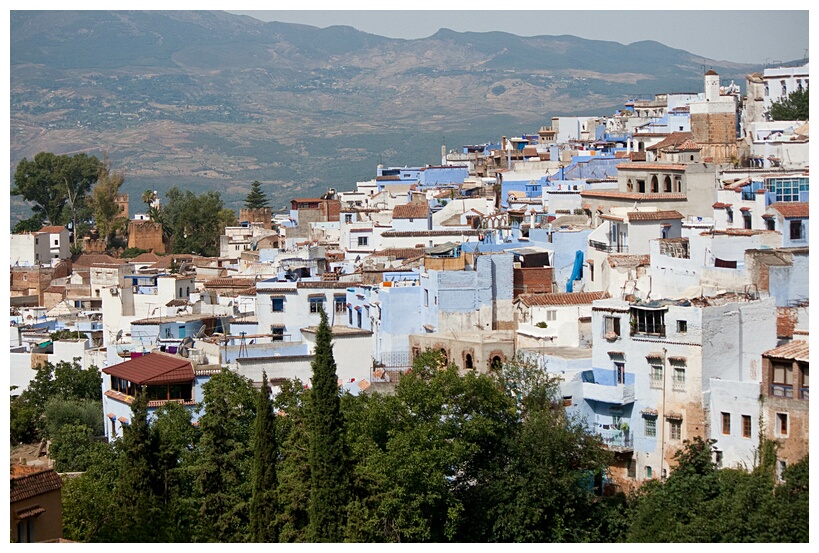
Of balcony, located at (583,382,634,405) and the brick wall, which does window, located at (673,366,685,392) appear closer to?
balcony, located at (583,382,634,405)

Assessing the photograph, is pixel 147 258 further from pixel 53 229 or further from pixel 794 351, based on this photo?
pixel 794 351

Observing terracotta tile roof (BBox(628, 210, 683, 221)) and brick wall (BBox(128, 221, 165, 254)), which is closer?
terracotta tile roof (BBox(628, 210, 683, 221))

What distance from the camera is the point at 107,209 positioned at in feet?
195

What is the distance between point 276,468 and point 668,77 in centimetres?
17967

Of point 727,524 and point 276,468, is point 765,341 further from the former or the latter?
point 276,468

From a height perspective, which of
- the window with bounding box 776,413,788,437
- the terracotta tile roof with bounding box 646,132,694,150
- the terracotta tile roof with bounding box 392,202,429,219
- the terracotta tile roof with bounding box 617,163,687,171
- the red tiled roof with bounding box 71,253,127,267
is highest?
the terracotta tile roof with bounding box 646,132,694,150

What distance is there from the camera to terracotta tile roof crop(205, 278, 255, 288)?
3608cm

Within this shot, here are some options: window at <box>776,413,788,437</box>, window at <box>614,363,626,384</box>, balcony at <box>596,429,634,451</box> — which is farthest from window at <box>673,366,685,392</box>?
window at <box>776,413,788,437</box>

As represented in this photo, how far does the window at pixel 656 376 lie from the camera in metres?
21.8

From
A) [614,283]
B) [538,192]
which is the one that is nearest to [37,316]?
[538,192]

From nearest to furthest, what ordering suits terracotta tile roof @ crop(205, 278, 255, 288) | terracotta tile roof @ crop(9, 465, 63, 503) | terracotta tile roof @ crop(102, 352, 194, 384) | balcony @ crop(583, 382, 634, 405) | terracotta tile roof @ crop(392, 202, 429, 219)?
terracotta tile roof @ crop(9, 465, 63, 503) < balcony @ crop(583, 382, 634, 405) < terracotta tile roof @ crop(102, 352, 194, 384) < terracotta tile roof @ crop(205, 278, 255, 288) < terracotta tile roof @ crop(392, 202, 429, 219)

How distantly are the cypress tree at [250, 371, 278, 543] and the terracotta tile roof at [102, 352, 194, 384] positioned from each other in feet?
14.7

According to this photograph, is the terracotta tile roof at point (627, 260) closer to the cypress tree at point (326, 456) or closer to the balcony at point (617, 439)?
the balcony at point (617, 439)

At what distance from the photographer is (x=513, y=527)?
820 inches
